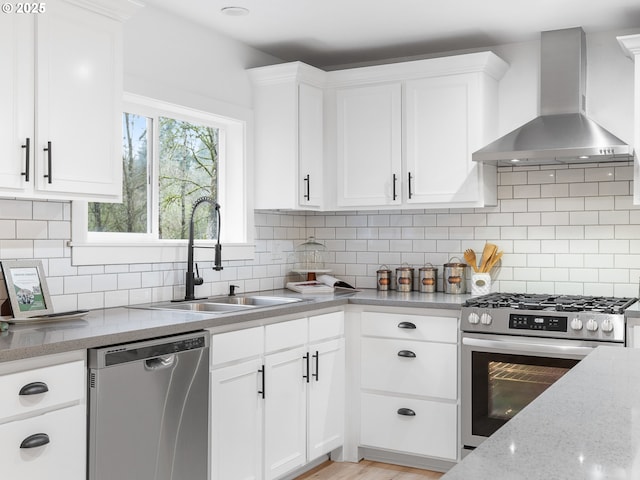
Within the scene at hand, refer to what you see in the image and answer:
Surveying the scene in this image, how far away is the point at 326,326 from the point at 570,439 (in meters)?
2.74

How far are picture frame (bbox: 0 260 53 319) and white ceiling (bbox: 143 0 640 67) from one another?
155 centimetres

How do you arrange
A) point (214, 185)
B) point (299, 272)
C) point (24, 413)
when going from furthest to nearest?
point (299, 272) → point (214, 185) → point (24, 413)

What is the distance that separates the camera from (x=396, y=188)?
175 inches

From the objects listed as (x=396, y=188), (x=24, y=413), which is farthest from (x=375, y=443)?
(x=24, y=413)

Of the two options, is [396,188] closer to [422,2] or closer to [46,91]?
[422,2]

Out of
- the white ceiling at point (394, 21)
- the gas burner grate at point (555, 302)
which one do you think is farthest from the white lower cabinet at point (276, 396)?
the white ceiling at point (394, 21)

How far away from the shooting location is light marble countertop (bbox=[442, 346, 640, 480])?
1085mm

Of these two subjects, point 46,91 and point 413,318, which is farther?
point 413,318

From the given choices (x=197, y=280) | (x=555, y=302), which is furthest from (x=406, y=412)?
(x=197, y=280)

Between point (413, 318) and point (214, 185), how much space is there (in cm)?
147

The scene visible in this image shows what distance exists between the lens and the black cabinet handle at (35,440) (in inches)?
88.7

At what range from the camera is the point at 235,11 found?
3797 millimetres

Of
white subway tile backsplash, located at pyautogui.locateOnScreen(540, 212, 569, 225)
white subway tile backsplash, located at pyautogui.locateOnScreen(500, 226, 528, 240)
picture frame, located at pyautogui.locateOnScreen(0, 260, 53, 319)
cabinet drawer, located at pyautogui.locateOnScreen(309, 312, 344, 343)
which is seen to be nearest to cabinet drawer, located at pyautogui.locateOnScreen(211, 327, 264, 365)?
cabinet drawer, located at pyautogui.locateOnScreen(309, 312, 344, 343)

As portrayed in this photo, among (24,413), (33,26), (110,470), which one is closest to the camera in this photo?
(24,413)
